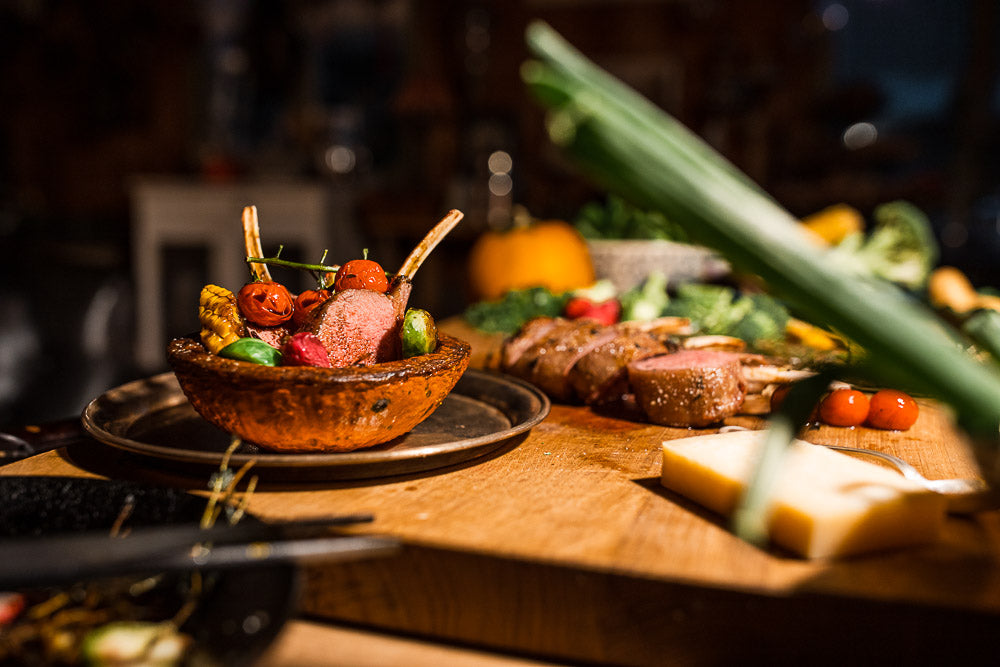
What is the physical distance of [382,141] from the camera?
7195mm

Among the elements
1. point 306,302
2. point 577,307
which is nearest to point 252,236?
point 306,302

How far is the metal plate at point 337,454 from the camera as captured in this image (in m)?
1.00

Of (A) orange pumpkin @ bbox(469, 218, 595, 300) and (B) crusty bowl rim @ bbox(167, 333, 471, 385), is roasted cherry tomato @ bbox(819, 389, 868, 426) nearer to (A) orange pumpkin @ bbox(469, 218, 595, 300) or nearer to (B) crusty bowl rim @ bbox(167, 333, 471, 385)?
(B) crusty bowl rim @ bbox(167, 333, 471, 385)

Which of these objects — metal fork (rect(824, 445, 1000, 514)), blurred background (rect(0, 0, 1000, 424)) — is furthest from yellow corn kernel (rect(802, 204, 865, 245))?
metal fork (rect(824, 445, 1000, 514))

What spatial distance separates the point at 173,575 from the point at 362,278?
52 centimetres

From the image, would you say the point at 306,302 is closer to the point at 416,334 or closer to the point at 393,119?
the point at 416,334

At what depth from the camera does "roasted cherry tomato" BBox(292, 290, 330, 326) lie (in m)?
1.17

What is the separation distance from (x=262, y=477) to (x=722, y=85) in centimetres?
579

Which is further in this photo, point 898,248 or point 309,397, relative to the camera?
point 898,248

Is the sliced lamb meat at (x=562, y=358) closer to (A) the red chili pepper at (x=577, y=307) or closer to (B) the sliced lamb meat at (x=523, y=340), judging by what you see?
(B) the sliced lamb meat at (x=523, y=340)

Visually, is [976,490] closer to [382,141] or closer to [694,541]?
[694,541]

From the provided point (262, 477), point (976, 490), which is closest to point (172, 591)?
point (262, 477)

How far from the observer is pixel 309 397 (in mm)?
972

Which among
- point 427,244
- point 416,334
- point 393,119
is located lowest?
point 416,334
